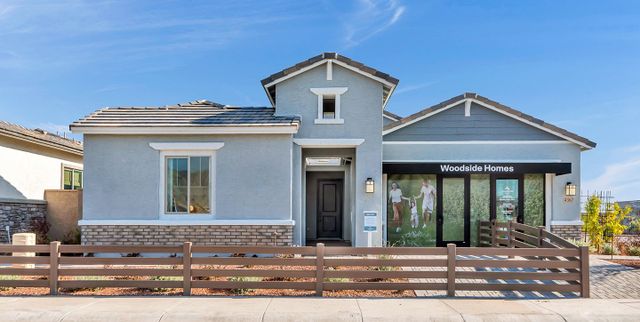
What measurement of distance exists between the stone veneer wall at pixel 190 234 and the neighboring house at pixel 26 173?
419 centimetres

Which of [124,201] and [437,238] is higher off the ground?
[124,201]

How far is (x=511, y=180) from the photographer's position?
1405 centimetres

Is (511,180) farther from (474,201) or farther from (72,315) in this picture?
(72,315)

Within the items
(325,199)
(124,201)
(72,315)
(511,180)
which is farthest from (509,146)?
(72,315)

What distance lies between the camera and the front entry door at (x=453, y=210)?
13984 millimetres

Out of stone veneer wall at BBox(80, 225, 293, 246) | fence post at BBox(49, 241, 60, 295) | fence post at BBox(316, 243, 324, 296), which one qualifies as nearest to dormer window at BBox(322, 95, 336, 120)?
stone veneer wall at BBox(80, 225, 293, 246)

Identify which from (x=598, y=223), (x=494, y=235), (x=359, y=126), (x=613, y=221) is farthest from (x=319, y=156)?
(x=613, y=221)

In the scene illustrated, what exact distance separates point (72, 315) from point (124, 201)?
556 centimetres

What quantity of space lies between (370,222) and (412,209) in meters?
2.37

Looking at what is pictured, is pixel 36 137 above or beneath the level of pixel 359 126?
beneath

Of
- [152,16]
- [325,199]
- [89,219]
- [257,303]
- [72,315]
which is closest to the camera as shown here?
[72,315]

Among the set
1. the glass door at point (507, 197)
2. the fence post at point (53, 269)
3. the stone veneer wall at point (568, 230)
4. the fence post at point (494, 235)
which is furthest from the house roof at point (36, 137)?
the stone veneer wall at point (568, 230)

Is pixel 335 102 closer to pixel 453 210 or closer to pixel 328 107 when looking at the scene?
pixel 328 107

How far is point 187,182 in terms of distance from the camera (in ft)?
39.2
